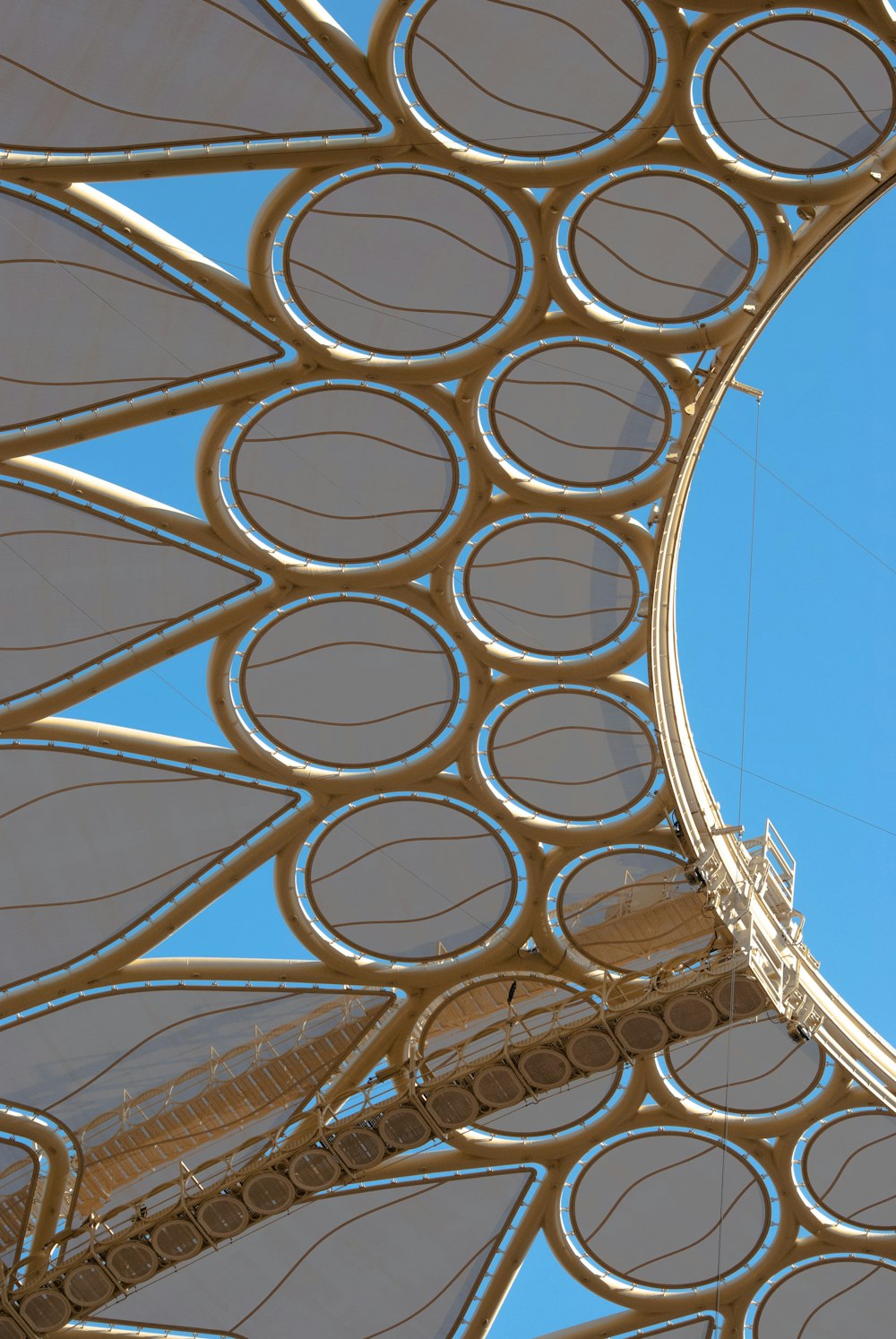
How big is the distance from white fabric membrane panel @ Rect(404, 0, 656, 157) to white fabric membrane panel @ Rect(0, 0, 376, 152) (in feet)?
3.31

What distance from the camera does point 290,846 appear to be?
23391mm

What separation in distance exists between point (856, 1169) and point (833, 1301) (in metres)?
2.57

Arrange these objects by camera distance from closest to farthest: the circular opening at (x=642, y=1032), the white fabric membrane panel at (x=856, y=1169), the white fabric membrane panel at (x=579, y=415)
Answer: the white fabric membrane panel at (x=579, y=415) → the circular opening at (x=642, y=1032) → the white fabric membrane panel at (x=856, y=1169)

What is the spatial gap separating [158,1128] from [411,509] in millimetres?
11142

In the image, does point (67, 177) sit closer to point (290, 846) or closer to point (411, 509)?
point (411, 509)

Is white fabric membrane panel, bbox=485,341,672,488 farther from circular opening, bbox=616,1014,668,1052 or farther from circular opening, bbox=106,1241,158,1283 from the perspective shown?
circular opening, bbox=106,1241,158,1283

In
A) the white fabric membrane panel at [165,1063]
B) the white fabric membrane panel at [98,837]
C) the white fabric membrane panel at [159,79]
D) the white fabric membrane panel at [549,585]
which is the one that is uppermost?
the white fabric membrane panel at [159,79]

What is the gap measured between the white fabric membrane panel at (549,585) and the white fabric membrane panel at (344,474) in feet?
3.23

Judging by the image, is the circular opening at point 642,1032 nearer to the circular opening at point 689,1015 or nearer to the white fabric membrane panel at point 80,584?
the circular opening at point 689,1015

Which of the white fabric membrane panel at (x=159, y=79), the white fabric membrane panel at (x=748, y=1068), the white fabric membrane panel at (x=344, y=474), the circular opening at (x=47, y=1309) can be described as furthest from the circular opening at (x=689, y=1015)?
the white fabric membrane panel at (x=159, y=79)

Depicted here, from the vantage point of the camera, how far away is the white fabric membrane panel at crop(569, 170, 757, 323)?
1848 cm

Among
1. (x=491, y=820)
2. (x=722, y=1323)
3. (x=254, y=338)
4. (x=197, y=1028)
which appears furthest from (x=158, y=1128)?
(x=254, y=338)

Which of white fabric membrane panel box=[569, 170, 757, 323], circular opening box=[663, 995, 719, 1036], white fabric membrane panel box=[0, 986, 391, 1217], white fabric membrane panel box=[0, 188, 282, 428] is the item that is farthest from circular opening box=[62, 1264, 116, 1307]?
white fabric membrane panel box=[569, 170, 757, 323]

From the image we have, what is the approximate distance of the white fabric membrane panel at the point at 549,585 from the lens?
2144 cm
